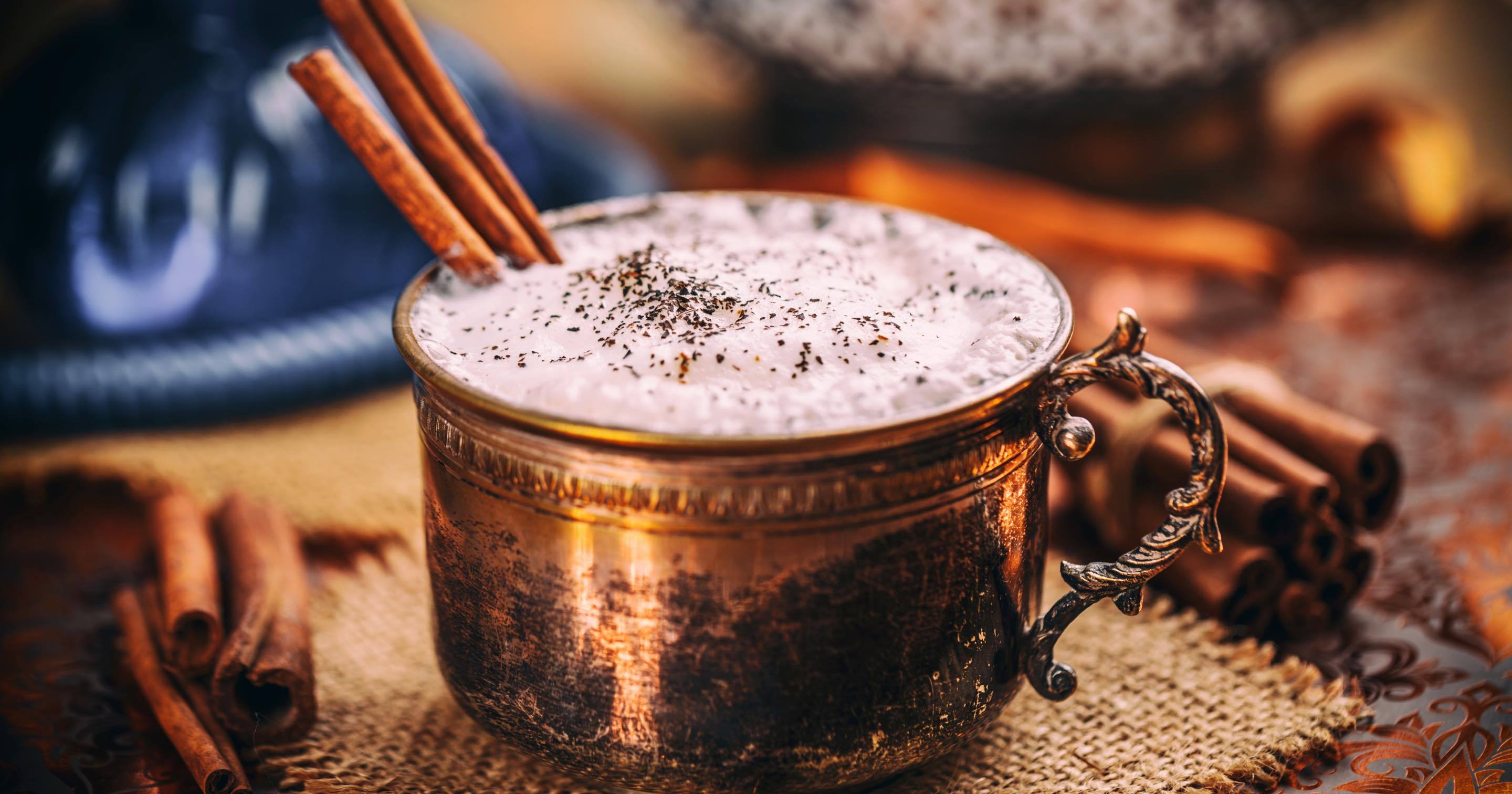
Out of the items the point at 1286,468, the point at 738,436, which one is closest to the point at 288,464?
the point at 738,436

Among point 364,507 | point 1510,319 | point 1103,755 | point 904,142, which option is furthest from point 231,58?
point 1510,319

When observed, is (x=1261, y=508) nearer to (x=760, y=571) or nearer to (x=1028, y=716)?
(x=1028, y=716)

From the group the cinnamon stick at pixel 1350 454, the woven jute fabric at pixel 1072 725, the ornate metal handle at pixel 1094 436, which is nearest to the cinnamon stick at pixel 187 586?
the woven jute fabric at pixel 1072 725

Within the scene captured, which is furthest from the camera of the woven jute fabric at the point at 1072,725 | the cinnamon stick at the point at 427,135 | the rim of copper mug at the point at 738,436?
the cinnamon stick at the point at 427,135

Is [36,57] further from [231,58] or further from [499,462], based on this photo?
[499,462]

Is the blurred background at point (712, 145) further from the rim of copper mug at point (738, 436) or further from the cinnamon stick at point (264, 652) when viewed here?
the rim of copper mug at point (738, 436)

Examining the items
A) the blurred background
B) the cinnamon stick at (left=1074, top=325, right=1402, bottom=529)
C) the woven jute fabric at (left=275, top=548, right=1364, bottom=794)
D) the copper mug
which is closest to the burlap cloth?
the woven jute fabric at (left=275, top=548, right=1364, bottom=794)
